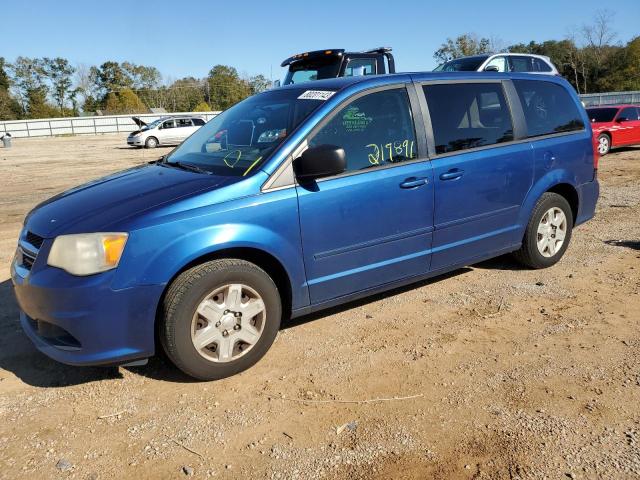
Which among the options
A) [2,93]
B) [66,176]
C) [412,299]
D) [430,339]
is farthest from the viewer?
[2,93]

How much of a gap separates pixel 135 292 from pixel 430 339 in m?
2.05

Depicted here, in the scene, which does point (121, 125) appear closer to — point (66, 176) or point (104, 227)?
point (66, 176)

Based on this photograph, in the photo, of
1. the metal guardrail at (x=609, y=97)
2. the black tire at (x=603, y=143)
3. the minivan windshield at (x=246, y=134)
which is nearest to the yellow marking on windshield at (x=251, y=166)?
the minivan windshield at (x=246, y=134)

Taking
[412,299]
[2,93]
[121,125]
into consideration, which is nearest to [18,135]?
[121,125]

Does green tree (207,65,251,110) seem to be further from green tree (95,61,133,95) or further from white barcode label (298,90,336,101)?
white barcode label (298,90,336,101)

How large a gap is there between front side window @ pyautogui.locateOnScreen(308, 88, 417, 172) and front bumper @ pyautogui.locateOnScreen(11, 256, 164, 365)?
1535 mm

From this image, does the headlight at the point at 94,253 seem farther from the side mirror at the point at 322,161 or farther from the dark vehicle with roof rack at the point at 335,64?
the dark vehicle with roof rack at the point at 335,64

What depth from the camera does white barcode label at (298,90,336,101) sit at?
376cm

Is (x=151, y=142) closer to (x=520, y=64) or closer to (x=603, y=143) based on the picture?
(x=520, y=64)

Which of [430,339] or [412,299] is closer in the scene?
[430,339]

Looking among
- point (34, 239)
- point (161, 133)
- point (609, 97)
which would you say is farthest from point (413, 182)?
point (609, 97)

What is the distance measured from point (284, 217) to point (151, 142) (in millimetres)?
24504

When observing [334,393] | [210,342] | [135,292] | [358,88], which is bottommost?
[334,393]

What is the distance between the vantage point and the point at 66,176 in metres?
14.6
